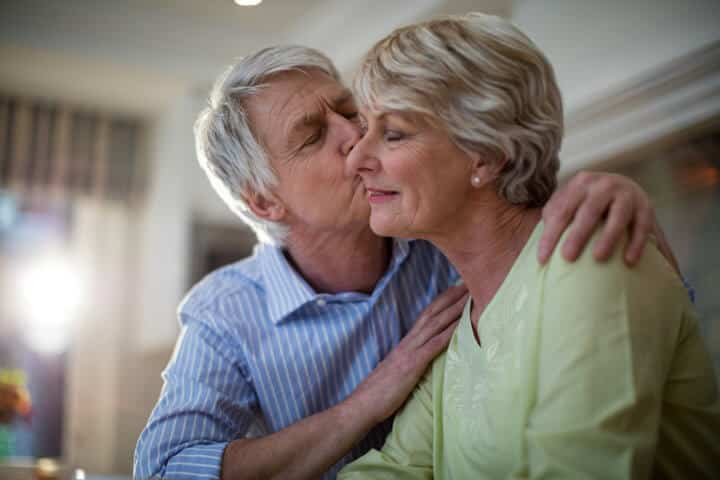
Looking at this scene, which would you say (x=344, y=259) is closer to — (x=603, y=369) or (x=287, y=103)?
(x=287, y=103)

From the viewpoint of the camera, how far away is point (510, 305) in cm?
117

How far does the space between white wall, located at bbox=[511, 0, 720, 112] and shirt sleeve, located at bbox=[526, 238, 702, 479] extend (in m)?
1.49

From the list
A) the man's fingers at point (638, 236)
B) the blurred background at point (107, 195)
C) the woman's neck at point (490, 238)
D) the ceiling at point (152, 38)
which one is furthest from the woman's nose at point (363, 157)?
the ceiling at point (152, 38)

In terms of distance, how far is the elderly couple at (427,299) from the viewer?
994 millimetres

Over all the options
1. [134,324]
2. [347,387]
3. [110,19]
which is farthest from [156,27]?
[347,387]

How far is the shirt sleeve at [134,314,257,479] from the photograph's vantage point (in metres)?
1.48

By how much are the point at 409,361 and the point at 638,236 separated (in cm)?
59

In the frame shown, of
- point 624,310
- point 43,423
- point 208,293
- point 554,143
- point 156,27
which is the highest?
point 156,27

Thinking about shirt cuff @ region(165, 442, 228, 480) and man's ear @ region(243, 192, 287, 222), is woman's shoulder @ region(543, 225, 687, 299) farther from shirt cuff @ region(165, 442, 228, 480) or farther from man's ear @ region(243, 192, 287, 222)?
man's ear @ region(243, 192, 287, 222)

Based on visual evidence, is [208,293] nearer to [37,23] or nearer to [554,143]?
[554,143]

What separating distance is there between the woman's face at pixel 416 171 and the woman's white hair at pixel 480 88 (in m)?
0.03

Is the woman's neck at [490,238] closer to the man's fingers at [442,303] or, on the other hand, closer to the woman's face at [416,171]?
the woman's face at [416,171]

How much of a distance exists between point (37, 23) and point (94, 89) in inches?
22.1

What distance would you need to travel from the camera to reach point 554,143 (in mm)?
1274
